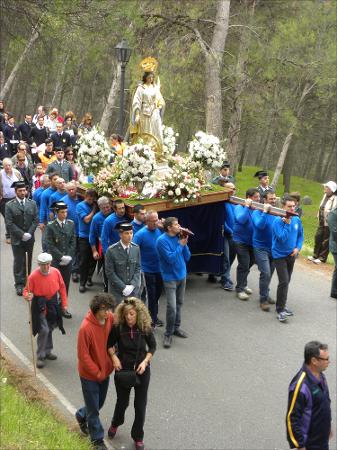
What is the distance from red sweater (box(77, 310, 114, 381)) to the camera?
573 cm

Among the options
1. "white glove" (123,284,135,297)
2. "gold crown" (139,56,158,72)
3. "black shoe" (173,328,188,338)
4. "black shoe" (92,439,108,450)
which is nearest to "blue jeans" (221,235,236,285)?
"black shoe" (173,328,188,338)

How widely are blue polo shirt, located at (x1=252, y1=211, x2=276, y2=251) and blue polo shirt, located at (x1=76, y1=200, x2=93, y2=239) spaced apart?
2.80m

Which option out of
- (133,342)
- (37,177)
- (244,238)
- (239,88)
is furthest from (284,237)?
(239,88)

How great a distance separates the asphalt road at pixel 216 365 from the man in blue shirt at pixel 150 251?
2.42ft

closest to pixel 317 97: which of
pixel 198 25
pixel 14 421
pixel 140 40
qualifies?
pixel 198 25

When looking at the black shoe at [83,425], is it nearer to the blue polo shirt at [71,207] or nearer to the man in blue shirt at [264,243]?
the man in blue shirt at [264,243]

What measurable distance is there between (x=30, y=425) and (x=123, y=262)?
8.82 ft

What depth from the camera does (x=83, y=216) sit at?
33.3ft

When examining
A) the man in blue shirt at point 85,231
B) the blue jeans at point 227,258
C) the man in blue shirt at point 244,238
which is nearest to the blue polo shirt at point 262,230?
the man in blue shirt at point 244,238

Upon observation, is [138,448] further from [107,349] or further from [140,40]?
[140,40]

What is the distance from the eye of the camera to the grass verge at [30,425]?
5.43 meters

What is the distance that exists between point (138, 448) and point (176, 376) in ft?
5.58

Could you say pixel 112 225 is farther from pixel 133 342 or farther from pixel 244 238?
pixel 133 342

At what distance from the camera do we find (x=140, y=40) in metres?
18.7
